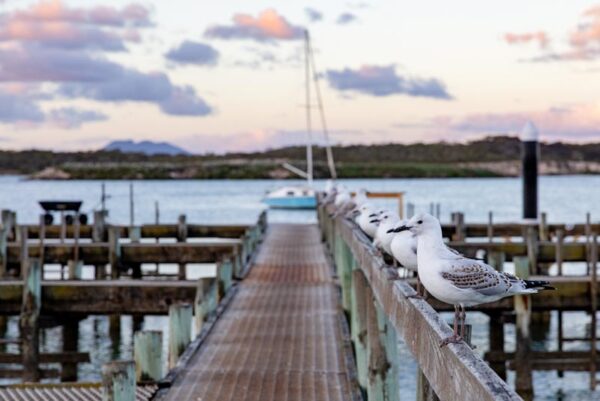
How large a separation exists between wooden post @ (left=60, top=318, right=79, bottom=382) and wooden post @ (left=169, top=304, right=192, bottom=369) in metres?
5.98

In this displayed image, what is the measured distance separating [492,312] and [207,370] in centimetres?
822

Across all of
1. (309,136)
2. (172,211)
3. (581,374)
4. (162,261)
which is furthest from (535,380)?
(172,211)

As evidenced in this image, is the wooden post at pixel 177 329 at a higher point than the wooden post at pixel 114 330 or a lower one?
higher

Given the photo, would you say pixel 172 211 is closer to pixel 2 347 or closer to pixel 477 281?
pixel 2 347

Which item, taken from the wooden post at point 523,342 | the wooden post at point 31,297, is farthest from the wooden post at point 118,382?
the wooden post at point 523,342

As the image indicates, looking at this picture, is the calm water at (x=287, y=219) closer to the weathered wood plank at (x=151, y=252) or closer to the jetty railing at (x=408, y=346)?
the weathered wood plank at (x=151, y=252)

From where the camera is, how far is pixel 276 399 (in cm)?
950

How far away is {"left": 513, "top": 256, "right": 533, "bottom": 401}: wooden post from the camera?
16.1 metres

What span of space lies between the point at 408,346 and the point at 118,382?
3.02m

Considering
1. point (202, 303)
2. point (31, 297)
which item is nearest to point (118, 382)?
point (202, 303)

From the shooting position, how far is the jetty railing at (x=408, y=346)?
424cm

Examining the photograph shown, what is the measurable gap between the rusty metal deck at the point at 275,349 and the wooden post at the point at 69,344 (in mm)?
3141

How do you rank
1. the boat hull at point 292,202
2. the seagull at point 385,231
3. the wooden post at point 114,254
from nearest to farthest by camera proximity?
the seagull at point 385,231 → the wooden post at point 114,254 → the boat hull at point 292,202

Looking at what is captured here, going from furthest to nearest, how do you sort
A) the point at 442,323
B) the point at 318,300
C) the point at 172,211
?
the point at 172,211
the point at 318,300
the point at 442,323
